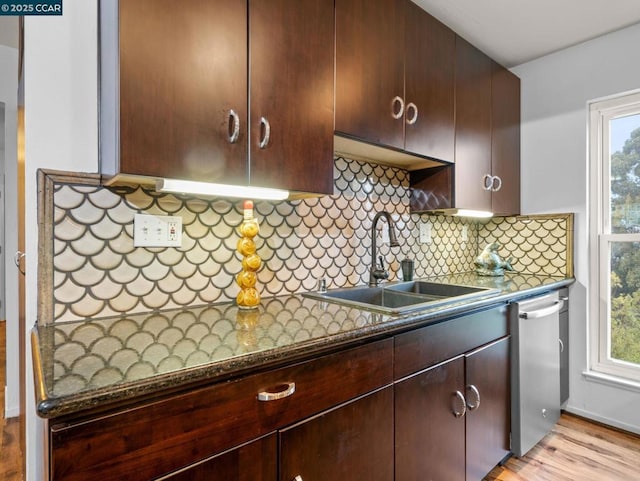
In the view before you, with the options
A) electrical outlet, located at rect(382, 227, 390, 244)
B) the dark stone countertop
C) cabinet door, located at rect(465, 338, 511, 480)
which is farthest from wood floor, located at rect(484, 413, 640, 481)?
electrical outlet, located at rect(382, 227, 390, 244)

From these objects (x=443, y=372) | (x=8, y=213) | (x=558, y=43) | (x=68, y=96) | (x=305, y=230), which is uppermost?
(x=558, y=43)

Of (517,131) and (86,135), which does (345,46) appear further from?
(517,131)

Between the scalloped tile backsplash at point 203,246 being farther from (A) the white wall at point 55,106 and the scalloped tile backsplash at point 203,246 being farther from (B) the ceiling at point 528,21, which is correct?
(B) the ceiling at point 528,21

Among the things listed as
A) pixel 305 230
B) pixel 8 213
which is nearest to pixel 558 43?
pixel 305 230

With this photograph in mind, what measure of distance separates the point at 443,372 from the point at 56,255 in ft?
4.63

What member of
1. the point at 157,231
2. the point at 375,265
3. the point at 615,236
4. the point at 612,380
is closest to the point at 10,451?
the point at 157,231

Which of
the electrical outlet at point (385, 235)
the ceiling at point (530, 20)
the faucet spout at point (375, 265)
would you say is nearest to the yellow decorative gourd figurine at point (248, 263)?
the faucet spout at point (375, 265)

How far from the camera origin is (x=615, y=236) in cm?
229

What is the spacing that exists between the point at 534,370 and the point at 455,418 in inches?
28.7

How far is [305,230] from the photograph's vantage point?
168 centimetres

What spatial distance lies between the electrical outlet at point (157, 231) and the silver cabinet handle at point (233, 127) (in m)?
0.38

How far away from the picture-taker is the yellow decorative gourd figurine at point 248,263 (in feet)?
4.28

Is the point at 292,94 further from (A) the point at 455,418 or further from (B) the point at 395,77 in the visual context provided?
(A) the point at 455,418

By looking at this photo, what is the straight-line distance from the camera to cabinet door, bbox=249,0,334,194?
1.17 metres
